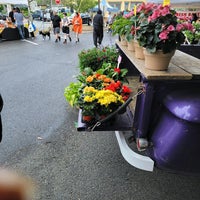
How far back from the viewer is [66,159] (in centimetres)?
327

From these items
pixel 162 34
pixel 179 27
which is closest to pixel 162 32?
pixel 162 34

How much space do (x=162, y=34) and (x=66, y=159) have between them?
2.12 m

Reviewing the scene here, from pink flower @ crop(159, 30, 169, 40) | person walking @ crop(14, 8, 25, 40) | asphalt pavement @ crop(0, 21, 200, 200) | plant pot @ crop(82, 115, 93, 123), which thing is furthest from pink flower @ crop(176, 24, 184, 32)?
person walking @ crop(14, 8, 25, 40)

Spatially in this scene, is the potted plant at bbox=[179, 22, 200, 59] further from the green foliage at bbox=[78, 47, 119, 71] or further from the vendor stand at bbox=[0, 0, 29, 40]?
the vendor stand at bbox=[0, 0, 29, 40]

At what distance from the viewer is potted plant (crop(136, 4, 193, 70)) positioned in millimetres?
2031

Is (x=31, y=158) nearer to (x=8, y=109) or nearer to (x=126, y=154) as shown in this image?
(x=126, y=154)

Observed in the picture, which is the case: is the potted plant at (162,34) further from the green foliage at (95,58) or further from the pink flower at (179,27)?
the green foliage at (95,58)

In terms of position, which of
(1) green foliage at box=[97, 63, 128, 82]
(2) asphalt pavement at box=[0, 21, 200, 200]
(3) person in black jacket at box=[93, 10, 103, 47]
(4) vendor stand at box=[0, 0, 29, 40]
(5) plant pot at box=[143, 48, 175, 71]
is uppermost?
(5) plant pot at box=[143, 48, 175, 71]

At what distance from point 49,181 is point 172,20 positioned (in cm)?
222

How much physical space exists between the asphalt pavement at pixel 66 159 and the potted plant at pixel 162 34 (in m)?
1.30

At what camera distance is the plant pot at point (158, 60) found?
212cm

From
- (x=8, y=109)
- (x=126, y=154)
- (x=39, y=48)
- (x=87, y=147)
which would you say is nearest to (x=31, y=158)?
(x=87, y=147)

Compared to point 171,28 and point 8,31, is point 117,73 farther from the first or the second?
point 8,31

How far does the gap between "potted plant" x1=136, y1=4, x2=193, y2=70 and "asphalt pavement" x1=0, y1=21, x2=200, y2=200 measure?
130cm
